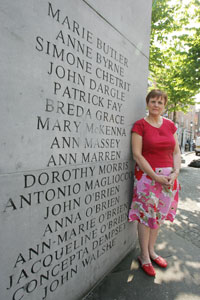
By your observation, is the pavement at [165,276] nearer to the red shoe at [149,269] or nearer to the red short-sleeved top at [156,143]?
the red shoe at [149,269]

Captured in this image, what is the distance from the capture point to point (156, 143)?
2.20m

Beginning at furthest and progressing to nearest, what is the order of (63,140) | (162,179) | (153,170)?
(153,170) → (162,179) → (63,140)

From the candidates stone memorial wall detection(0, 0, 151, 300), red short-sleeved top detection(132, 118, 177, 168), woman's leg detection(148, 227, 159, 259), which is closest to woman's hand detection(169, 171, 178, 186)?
red short-sleeved top detection(132, 118, 177, 168)

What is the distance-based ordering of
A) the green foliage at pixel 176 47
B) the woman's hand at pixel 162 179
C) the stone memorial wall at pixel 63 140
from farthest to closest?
1. the green foliage at pixel 176 47
2. the woman's hand at pixel 162 179
3. the stone memorial wall at pixel 63 140

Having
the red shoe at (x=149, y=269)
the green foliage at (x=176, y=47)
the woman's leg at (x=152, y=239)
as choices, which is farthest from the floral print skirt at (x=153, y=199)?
the green foliage at (x=176, y=47)

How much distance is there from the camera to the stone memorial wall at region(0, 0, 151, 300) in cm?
126

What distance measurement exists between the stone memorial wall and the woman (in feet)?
0.70

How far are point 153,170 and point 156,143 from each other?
0.31m

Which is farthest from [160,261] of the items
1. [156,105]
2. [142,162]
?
[156,105]

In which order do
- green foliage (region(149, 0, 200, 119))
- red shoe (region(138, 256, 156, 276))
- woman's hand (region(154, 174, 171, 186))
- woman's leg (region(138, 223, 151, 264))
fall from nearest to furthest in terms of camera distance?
woman's hand (region(154, 174, 171, 186))
red shoe (region(138, 256, 156, 276))
woman's leg (region(138, 223, 151, 264))
green foliage (region(149, 0, 200, 119))

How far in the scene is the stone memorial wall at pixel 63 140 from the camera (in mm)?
1262

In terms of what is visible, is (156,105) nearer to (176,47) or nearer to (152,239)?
(152,239)

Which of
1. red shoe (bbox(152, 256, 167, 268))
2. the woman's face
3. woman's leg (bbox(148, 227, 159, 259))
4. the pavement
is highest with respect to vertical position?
the woman's face

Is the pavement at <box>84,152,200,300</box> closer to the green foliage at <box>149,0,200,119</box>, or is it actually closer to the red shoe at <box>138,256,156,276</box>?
the red shoe at <box>138,256,156,276</box>
